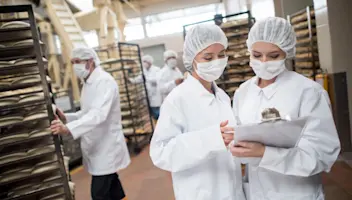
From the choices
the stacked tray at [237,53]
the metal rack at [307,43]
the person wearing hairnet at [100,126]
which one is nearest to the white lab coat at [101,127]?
the person wearing hairnet at [100,126]

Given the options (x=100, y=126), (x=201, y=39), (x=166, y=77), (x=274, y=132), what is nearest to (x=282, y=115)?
(x=274, y=132)

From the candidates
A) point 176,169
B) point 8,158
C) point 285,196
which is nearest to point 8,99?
point 8,158

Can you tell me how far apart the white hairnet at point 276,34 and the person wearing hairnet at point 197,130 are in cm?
17

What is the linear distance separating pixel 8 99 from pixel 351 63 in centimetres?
318

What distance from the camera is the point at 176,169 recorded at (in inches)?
47.6

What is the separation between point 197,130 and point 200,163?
141mm

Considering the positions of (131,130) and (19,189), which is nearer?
(19,189)

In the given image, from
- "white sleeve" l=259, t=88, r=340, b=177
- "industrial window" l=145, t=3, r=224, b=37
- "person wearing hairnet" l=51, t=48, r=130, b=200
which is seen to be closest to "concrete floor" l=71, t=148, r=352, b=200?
"person wearing hairnet" l=51, t=48, r=130, b=200

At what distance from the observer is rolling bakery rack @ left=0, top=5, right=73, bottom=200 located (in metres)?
1.87

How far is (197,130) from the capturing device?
124 centimetres

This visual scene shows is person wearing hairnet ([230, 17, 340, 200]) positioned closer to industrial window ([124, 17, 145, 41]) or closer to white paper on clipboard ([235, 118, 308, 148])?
white paper on clipboard ([235, 118, 308, 148])

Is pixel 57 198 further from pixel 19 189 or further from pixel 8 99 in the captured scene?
pixel 8 99

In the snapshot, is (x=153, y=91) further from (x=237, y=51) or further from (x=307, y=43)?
(x=307, y=43)

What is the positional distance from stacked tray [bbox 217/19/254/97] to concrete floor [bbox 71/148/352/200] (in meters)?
1.46
